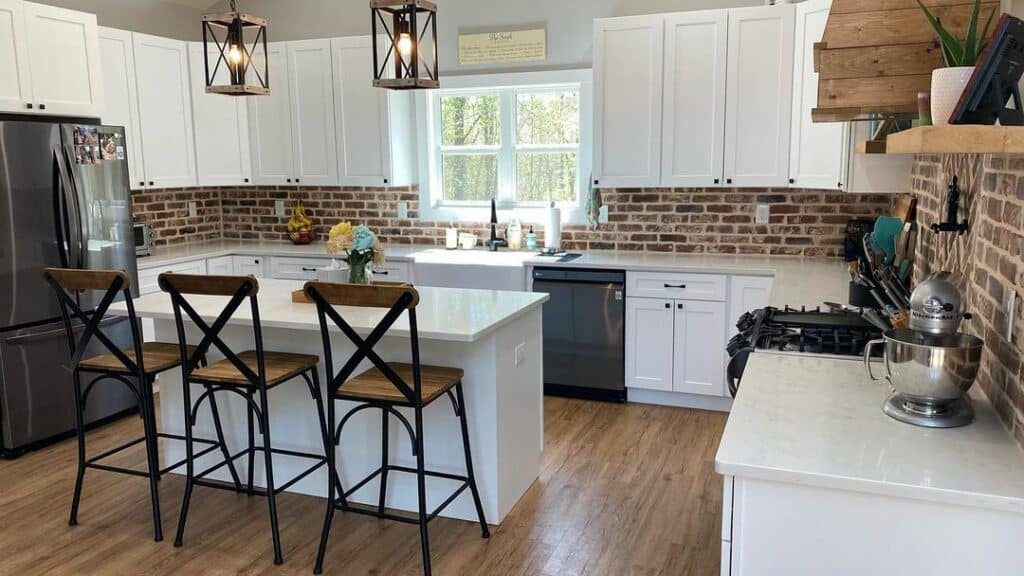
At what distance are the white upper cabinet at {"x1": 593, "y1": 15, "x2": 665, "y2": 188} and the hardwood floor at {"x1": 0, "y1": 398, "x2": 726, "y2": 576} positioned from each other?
1.76 metres

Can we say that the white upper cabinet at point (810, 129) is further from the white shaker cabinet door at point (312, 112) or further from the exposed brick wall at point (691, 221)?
the white shaker cabinet door at point (312, 112)

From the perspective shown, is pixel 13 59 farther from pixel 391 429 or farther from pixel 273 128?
pixel 391 429

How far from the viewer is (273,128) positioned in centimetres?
570

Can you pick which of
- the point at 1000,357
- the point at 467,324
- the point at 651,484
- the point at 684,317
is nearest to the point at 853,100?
the point at 1000,357

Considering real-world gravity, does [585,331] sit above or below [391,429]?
above

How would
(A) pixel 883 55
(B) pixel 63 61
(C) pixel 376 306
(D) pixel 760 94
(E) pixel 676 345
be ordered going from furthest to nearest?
(E) pixel 676 345, (D) pixel 760 94, (B) pixel 63 61, (C) pixel 376 306, (A) pixel 883 55

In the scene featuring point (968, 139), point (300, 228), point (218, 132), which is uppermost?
point (218, 132)

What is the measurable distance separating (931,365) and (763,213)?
126 inches

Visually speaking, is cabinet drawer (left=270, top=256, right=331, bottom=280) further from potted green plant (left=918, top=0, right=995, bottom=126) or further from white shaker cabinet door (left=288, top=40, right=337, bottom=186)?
potted green plant (left=918, top=0, right=995, bottom=126)

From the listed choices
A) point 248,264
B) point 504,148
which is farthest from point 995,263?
point 248,264

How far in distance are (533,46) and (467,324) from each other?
9.44ft

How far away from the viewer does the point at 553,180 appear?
536 cm

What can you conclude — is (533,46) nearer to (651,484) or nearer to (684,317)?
(684,317)

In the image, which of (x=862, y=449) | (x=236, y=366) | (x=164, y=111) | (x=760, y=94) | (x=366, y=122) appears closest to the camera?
(x=862, y=449)
